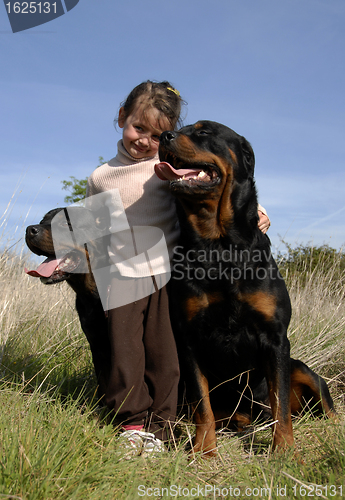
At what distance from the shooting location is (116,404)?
88.8 inches

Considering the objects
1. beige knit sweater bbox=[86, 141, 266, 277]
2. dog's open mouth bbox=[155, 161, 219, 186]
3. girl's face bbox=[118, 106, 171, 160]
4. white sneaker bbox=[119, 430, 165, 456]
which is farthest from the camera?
girl's face bbox=[118, 106, 171, 160]

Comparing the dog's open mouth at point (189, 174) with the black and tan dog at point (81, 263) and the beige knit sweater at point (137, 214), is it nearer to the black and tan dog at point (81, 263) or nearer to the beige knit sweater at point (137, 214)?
the beige knit sweater at point (137, 214)

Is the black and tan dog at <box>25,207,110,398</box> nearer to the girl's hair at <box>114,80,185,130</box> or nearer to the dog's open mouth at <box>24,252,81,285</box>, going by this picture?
the dog's open mouth at <box>24,252,81,285</box>

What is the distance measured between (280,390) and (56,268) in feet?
5.17

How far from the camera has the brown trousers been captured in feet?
7.55

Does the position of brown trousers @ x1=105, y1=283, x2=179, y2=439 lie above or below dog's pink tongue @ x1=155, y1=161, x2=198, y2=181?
below

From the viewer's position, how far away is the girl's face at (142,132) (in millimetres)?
2594

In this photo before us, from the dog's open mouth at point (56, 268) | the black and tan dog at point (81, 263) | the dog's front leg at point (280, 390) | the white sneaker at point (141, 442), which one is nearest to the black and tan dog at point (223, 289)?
the dog's front leg at point (280, 390)

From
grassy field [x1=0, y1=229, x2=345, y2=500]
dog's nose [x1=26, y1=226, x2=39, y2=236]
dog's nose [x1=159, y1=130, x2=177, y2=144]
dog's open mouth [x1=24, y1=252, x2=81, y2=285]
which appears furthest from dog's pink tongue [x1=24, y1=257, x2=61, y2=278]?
dog's nose [x1=159, y1=130, x2=177, y2=144]

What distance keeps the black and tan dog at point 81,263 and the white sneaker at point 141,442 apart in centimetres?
48

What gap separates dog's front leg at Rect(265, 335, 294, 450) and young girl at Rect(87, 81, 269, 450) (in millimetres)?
590

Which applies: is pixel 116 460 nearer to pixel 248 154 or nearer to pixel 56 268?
pixel 56 268

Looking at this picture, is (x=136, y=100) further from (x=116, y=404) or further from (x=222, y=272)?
(x=116, y=404)

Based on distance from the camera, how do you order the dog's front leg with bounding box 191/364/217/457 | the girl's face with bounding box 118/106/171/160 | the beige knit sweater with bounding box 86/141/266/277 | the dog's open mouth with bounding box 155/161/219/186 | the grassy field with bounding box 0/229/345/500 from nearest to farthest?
the grassy field with bounding box 0/229/345/500 < the dog's front leg with bounding box 191/364/217/457 < the dog's open mouth with bounding box 155/161/219/186 < the beige knit sweater with bounding box 86/141/266/277 < the girl's face with bounding box 118/106/171/160
